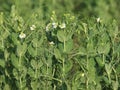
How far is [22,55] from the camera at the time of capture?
4.10m

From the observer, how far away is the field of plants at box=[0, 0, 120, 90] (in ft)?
13.2

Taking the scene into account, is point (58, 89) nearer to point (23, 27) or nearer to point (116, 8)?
point (23, 27)

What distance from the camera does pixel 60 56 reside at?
13.2 feet

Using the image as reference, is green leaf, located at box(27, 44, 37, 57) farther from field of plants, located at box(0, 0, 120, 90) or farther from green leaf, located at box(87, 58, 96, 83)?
green leaf, located at box(87, 58, 96, 83)

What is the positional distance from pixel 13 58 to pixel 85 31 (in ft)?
1.98

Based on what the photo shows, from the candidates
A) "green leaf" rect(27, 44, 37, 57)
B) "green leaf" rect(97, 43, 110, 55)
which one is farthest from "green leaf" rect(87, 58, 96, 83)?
"green leaf" rect(27, 44, 37, 57)

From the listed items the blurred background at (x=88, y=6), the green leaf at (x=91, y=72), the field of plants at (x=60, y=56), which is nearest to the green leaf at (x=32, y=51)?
the field of plants at (x=60, y=56)

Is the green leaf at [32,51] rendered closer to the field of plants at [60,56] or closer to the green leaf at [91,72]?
the field of plants at [60,56]

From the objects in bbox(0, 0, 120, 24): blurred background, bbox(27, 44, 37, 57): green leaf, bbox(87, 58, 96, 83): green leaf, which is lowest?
bbox(87, 58, 96, 83): green leaf

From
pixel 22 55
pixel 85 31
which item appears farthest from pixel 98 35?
pixel 22 55

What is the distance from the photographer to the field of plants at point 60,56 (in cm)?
402

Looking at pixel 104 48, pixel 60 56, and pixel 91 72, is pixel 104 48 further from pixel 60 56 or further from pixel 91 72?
pixel 60 56

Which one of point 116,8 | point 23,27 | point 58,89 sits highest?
point 116,8

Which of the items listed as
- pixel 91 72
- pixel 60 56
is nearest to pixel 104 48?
pixel 91 72
